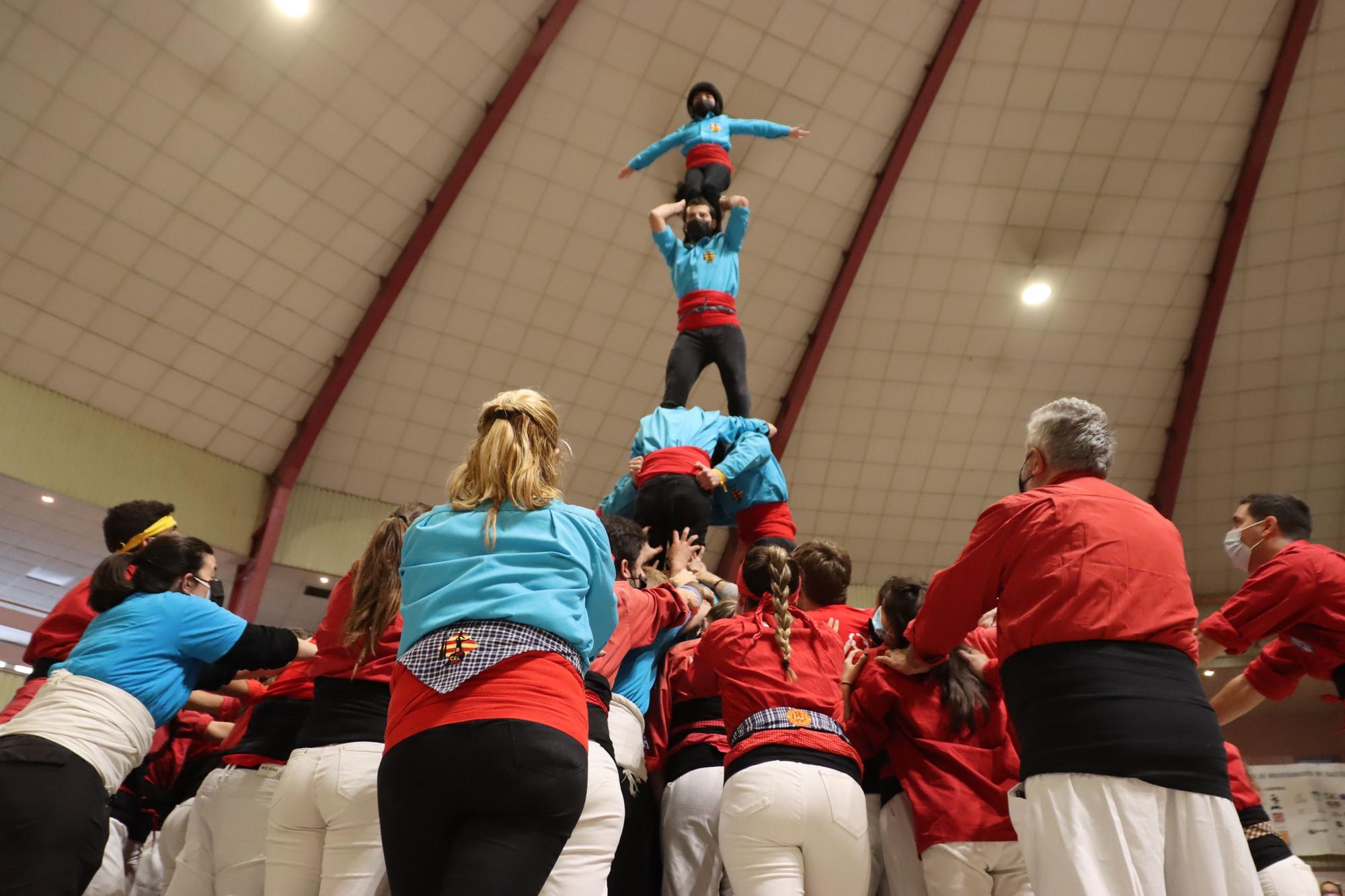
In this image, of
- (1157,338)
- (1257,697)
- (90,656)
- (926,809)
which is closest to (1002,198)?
(1157,338)

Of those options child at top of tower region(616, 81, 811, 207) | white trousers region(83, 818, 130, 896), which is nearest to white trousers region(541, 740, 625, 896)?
white trousers region(83, 818, 130, 896)

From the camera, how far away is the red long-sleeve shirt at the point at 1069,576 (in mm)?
2264

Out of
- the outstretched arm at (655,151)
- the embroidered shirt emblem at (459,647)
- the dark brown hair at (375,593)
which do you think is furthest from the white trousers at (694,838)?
the outstretched arm at (655,151)

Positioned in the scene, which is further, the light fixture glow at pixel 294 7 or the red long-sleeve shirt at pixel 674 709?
the light fixture glow at pixel 294 7

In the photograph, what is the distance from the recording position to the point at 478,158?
1065cm

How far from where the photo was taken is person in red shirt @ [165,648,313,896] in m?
3.18

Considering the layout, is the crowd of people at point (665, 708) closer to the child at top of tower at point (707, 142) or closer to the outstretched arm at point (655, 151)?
the child at top of tower at point (707, 142)

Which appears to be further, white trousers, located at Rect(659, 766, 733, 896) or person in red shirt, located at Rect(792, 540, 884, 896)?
person in red shirt, located at Rect(792, 540, 884, 896)

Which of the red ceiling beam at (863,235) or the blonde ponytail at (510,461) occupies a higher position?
the red ceiling beam at (863,235)

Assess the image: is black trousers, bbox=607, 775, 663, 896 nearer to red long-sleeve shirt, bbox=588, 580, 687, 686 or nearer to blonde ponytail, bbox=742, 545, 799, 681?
red long-sleeve shirt, bbox=588, 580, 687, 686

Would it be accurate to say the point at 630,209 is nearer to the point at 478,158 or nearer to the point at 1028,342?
the point at 478,158

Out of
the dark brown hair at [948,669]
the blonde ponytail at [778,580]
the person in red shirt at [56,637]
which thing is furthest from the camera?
the person in red shirt at [56,637]

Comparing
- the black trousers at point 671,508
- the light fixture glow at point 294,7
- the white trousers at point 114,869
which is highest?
the light fixture glow at point 294,7

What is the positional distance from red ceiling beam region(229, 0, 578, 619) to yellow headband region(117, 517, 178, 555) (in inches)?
265
